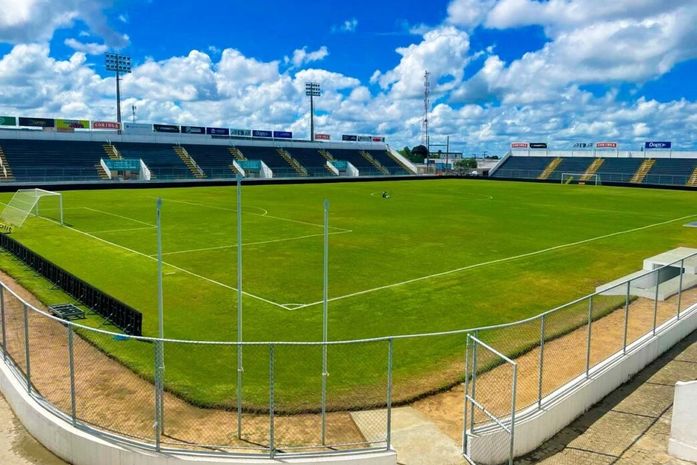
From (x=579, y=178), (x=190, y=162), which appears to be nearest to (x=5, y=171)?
(x=190, y=162)

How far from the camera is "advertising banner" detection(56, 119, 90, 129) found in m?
93.4

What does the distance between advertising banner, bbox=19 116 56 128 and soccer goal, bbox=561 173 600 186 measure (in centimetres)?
8936

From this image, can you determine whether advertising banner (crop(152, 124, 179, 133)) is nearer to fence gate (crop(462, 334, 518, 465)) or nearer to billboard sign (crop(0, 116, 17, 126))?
billboard sign (crop(0, 116, 17, 126))

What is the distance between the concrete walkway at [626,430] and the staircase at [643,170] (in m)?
97.8

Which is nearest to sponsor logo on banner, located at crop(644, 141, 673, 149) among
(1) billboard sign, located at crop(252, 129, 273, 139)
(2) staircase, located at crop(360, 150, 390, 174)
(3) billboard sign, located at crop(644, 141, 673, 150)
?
(3) billboard sign, located at crop(644, 141, 673, 150)

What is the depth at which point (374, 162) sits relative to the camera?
119 meters

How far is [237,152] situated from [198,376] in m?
92.8

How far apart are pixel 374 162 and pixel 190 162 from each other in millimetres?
41740

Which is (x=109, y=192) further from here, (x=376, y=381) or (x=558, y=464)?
(x=558, y=464)

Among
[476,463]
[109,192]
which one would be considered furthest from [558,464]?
[109,192]

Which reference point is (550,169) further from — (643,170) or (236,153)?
(236,153)

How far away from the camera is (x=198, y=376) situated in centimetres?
1289

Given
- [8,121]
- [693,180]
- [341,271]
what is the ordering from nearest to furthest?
[341,271]
[8,121]
[693,180]

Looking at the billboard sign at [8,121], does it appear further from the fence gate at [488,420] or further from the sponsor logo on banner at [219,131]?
the fence gate at [488,420]
